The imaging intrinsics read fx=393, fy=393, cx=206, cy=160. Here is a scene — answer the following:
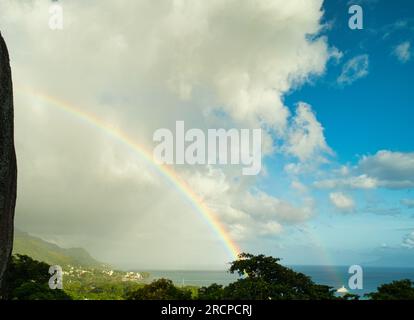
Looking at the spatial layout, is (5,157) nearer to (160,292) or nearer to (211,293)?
(160,292)

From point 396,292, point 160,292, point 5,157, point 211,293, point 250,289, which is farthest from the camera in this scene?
point 160,292

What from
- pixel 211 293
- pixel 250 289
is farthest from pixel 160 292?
pixel 250 289

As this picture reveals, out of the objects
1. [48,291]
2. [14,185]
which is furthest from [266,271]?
[14,185]

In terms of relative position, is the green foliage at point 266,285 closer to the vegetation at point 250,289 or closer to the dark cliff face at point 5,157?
the vegetation at point 250,289

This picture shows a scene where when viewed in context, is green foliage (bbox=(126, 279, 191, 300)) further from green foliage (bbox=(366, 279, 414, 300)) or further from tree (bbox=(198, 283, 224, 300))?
green foliage (bbox=(366, 279, 414, 300))

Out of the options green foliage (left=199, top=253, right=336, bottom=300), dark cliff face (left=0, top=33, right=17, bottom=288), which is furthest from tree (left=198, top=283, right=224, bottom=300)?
dark cliff face (left=0, top=33, right=17, bottom=288)
